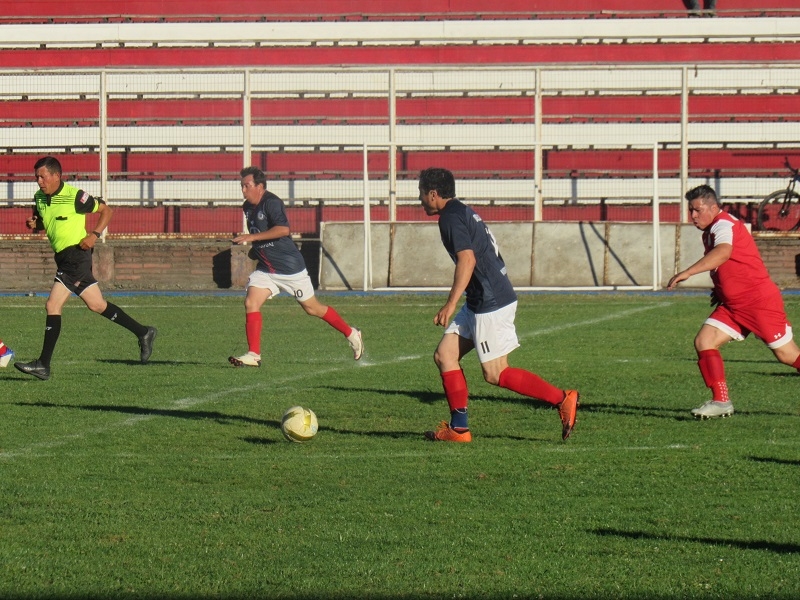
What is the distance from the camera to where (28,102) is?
27.5 m

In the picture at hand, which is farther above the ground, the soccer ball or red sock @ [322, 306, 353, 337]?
red sock @ [322, 306, 353, 337]

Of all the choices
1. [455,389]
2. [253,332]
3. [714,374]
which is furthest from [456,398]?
[253,332]

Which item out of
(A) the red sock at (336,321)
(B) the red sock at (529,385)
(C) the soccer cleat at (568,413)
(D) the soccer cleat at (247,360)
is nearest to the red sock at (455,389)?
(B) the red sock at (529,385)

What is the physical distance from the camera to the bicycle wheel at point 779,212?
84.8ft

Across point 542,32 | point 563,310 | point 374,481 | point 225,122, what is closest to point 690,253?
point 563,310

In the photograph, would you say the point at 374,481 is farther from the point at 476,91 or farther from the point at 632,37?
the point at 632,37

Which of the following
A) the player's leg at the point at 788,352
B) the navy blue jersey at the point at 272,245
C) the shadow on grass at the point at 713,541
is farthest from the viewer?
the navy blue jersey at the point at 272,245

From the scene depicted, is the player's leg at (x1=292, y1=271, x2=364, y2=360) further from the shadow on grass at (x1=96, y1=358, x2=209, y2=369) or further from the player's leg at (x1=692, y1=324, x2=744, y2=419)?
the player's leg at (x1=692, y1=324, x2=744, y2=419)

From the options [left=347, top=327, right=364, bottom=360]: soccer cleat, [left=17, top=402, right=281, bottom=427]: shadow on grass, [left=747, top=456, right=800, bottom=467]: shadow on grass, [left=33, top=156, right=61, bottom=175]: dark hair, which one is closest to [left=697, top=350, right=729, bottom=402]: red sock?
[left=747, top=456, right=800, bottom=467]: shadow on grass

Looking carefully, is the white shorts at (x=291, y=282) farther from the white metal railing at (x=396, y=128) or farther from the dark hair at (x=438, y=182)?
the white metal railing at (x=396, y=128)

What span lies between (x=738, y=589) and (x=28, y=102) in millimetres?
24958

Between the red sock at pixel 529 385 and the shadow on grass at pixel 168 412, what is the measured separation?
1.66 metres

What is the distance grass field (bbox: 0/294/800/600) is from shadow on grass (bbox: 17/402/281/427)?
3cm

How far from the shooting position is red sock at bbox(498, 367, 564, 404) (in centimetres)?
823
